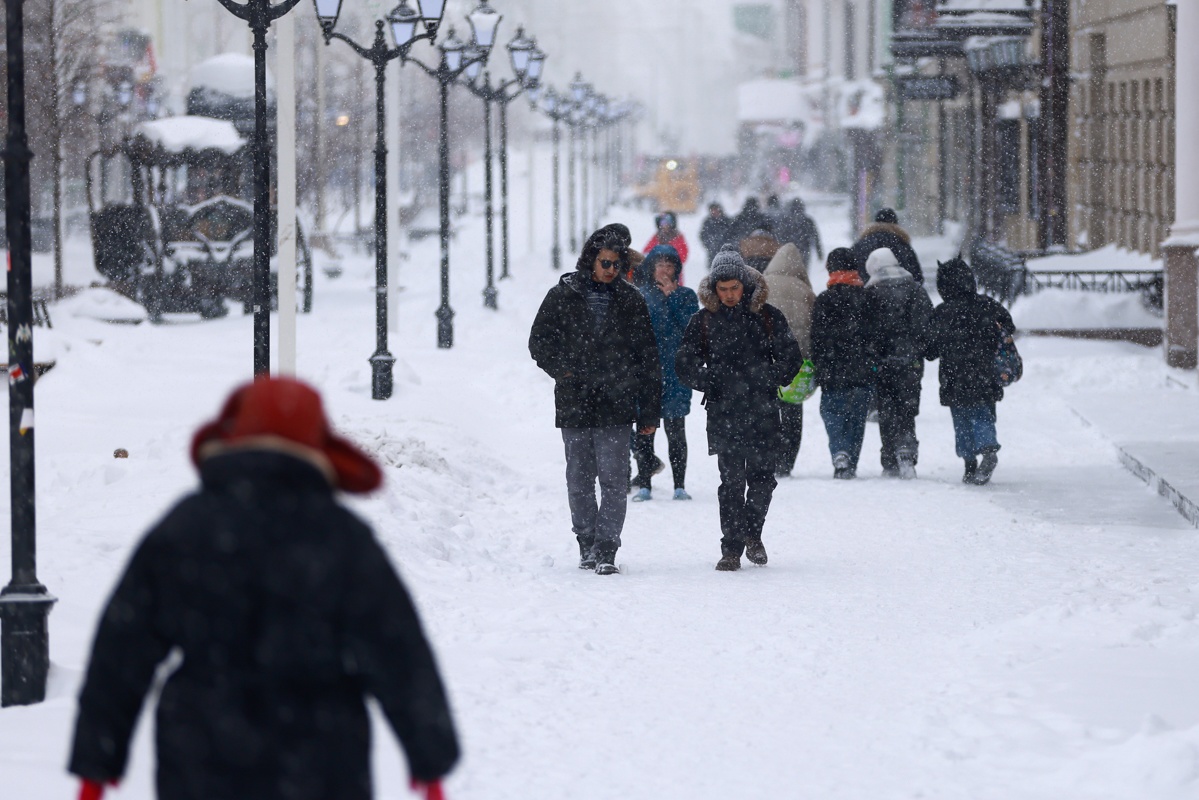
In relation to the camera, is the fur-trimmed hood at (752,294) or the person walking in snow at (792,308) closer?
the fur-trimmed hood at (752,294)

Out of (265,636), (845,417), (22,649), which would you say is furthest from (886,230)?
(265,636)

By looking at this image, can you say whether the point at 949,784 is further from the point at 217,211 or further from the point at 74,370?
the point at 217,211

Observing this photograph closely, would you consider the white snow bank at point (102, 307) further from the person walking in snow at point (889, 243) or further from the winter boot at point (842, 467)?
the winter boot at point (842, 467)

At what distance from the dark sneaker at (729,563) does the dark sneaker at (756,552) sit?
126mm

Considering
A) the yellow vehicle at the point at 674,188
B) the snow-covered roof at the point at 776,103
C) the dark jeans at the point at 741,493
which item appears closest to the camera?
the dark jeans at the point at 741,493

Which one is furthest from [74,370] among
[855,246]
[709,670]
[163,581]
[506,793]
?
[163,581]

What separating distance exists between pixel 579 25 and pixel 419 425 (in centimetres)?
15530

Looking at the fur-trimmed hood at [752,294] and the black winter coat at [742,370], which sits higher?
the fur-trimmed hood at [752,294]

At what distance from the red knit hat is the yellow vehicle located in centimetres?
7561

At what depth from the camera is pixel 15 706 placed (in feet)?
21.3

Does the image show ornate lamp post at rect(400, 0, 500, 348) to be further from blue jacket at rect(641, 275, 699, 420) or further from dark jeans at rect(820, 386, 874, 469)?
blue jacket at rect(641, 275, 699, 420)

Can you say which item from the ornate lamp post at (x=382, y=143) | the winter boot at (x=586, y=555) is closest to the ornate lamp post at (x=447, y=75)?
the ornate lamp post at (x=382, y=143)

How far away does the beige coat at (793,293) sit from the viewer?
13844mm

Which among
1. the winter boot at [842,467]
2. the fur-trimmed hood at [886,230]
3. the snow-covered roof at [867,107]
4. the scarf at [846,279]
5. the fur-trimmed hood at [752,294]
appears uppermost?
the snow-covered roof at [867,107]
